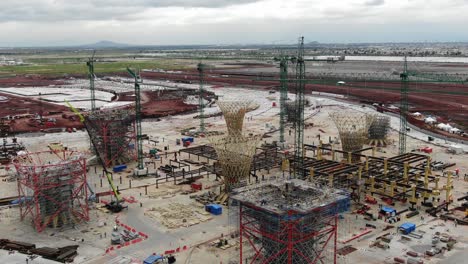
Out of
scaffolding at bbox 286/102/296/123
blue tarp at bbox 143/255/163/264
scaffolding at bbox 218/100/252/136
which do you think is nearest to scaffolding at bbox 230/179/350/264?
blue tarp at bbox 143/255/163/264

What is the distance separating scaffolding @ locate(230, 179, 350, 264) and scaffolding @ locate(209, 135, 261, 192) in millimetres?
17507

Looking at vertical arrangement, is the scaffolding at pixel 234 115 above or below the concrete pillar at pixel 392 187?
above

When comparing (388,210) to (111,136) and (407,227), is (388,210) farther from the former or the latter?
(111,136)

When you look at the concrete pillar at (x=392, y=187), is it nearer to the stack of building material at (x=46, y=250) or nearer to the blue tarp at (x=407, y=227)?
the blue tarp at (x=407, y=227)

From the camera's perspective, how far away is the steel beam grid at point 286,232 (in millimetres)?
34156

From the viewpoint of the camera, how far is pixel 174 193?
61156 mm

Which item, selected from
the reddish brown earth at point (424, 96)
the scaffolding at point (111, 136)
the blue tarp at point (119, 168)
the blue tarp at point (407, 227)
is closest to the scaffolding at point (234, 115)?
the scaffolding at point (111, 136)

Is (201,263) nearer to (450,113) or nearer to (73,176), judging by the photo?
(73,176)

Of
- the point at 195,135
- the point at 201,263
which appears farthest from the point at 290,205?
the point at 195,135

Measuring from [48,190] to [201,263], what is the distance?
19.3 meters

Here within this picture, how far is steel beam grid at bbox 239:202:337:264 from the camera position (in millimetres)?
34156

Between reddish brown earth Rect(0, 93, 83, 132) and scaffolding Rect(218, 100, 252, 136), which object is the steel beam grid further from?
reddish brown earth Rect(0, 93, 83, 132)

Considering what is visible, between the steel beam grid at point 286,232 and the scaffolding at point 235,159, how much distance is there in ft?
63.0

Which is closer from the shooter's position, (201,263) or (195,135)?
(201,263)
